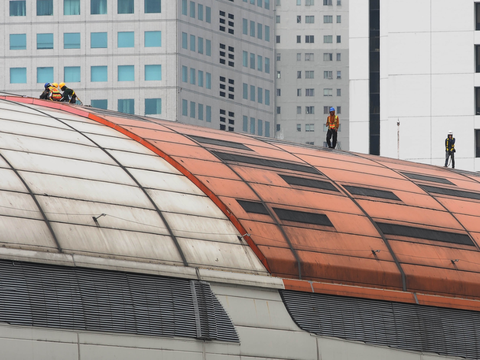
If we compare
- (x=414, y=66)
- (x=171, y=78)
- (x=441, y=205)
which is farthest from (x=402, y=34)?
(x=441, y=205)

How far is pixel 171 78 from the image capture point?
128375 mm

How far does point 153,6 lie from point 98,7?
781 cm

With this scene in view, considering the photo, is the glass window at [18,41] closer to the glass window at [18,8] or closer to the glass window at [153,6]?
the glass window at [18,8]

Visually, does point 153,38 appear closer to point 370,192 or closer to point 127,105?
point 127,105

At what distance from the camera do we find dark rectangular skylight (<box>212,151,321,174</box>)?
139 feet

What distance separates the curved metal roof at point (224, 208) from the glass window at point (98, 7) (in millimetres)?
86012

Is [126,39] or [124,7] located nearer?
[126,39]

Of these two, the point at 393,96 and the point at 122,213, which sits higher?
the point at 393,96

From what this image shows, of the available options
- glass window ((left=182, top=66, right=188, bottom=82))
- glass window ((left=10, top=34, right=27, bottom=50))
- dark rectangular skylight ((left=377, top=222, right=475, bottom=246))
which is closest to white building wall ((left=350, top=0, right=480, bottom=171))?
glass window ((left=182, top=66, right=188, bottom=82))

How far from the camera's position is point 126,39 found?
12938 cm

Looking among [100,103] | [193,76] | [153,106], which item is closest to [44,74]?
[100,103]

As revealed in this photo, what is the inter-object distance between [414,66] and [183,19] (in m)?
44.7

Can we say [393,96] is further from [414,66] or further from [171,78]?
[171,78]

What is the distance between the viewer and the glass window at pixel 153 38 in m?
129
